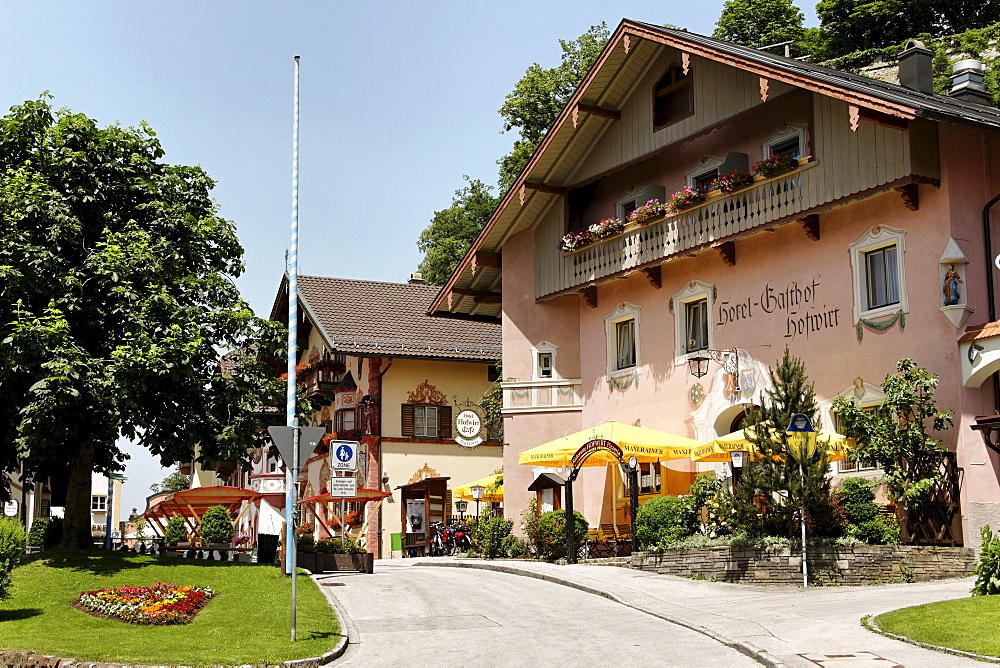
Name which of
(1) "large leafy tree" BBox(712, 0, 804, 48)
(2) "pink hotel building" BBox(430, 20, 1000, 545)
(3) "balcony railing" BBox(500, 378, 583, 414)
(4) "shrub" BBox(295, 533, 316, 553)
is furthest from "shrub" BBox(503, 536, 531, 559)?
(1) "large leafy tree" BBox(712, 0, 804, 48)

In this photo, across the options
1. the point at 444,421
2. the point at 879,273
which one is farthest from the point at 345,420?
the point at 879,273

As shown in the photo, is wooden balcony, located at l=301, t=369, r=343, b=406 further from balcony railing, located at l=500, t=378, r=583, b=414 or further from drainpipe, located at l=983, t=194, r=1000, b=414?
drainpipe, located at l=983, t=194, r=1000, b=414

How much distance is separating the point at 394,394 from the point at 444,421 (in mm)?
2088

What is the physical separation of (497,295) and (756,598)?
18.6 m

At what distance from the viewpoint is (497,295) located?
119ft

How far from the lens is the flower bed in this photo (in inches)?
706

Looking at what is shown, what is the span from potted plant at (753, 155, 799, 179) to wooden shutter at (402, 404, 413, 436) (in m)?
19.0

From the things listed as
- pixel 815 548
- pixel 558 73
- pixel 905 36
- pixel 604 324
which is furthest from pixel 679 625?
pixel 905 36

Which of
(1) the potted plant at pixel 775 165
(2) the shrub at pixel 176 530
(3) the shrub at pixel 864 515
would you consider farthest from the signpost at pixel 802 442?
(2) the shrub at pixel 176 530

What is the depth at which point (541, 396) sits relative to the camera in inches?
1291

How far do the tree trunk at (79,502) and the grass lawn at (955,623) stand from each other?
55.7 ft

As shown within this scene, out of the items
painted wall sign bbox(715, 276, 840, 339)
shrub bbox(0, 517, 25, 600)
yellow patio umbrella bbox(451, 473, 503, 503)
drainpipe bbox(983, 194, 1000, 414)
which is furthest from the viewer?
yellow patio umbrella bbox(451, 473, 503, 503)

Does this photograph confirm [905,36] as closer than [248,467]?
No

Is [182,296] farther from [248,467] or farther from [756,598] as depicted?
[756,598]
